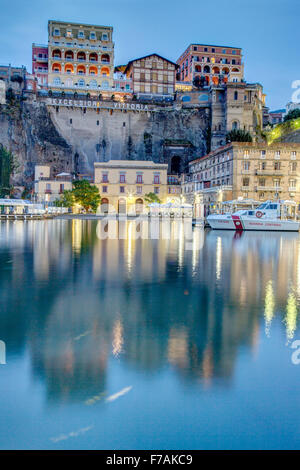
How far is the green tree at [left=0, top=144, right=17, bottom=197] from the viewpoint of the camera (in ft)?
196

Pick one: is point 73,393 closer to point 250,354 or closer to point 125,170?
point 250,354

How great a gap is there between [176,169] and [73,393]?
6979 cm

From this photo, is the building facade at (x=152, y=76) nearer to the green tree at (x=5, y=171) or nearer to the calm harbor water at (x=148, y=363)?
the green tree at (x=5, y=171)

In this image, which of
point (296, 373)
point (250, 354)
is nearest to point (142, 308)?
point (250, 354)

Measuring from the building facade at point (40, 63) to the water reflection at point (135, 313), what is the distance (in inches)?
2666

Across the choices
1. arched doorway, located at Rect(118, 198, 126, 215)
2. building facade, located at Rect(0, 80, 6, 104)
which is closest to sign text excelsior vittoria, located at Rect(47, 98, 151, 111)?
building facade, located at Rect(0, 80, 6, 104)

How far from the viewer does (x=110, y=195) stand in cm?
6309

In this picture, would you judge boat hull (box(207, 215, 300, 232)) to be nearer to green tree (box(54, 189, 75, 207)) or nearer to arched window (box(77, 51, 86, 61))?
green tree (box(54, 189, 75, 207))

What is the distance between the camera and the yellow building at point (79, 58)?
72.5m

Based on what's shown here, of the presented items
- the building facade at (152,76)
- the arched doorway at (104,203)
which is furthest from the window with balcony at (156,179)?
the building facade at (152,76)

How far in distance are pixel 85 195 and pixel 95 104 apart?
73.9 feet

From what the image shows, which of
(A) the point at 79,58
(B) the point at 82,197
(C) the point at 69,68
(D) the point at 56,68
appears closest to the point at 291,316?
(B) the point at 82,197
